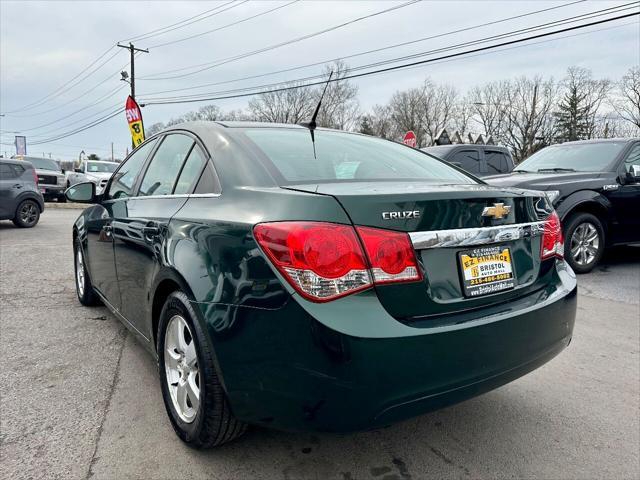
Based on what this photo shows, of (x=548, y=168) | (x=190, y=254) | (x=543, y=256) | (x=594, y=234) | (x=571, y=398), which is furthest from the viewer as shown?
(x=548, y=168)

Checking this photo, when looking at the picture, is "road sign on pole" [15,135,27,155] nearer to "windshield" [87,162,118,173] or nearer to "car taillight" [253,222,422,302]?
"windshield" [87,162,118,173]

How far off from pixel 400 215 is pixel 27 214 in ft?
37.1

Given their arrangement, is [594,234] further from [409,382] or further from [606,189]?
[409,382]

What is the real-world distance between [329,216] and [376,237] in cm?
18

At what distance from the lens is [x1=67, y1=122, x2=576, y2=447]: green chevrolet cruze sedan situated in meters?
1.62

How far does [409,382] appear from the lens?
165 cm

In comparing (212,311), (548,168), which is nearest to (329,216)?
(212,311)

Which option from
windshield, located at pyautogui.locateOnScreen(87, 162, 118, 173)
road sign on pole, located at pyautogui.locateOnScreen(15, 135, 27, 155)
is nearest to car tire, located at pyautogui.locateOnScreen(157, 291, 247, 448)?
windshield, located at pyautogui.locateOnScreen(87, 162, 118, 173)

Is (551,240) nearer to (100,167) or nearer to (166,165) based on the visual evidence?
(166,165)

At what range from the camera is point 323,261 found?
63.9 inches

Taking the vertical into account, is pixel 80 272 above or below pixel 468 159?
below

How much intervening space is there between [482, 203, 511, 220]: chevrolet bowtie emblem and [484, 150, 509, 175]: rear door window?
8.65m

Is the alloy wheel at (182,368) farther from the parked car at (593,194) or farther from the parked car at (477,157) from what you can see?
the parked car at (477,157)

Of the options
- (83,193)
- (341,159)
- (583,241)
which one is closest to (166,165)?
(341,159)
